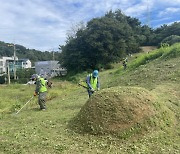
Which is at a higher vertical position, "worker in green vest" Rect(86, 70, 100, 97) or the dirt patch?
"worker in green vest" Rect(86, 70, 100, 97)

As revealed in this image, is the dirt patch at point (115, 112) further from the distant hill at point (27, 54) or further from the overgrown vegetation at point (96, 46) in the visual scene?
the distant hill at point (27, 54)

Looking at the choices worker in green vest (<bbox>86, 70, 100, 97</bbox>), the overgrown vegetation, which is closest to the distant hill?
the overgrown vegetation

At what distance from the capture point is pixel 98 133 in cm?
646

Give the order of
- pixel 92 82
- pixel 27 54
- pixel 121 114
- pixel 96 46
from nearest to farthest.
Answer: pixel 121 114, pixel 92 82, pixel 96 46, pixel 27 54

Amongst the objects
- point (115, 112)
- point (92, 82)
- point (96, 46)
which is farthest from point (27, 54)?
point (115, 112)

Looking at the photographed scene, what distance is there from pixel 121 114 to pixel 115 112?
0.16 meters

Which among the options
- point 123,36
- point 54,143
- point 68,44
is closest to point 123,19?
point 123,36

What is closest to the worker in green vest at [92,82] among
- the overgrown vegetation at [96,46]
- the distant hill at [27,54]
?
the overgrown vegetation at [96,46]

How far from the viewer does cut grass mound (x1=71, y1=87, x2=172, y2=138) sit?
6438 millimetres

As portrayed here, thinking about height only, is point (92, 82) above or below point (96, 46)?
below

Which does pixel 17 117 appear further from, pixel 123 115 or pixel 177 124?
pixel 177 124

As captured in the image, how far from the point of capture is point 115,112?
21.8 feet

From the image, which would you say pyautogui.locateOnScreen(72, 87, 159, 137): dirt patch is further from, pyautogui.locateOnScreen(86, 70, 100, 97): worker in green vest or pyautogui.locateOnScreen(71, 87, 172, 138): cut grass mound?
pyautogui.locateOnScreen(86, 70, 100, 97): worker in green vest

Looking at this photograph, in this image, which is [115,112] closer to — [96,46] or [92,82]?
[92,82]
